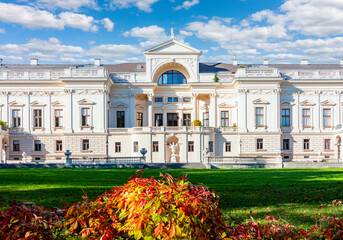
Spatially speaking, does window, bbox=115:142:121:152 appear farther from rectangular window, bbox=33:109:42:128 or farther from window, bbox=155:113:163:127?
rectangular window, bbox=33:109:42:128

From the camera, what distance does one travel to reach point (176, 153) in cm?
4881

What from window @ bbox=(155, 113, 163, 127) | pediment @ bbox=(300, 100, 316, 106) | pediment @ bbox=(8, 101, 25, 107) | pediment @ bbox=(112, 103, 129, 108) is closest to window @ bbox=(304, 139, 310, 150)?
pediment @ bbox=(300, 100, 316, 106)

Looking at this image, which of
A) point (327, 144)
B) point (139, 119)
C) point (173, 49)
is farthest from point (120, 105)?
point (327, 144)

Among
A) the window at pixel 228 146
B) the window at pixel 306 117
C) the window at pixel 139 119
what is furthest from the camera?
the window at pixel 139 119

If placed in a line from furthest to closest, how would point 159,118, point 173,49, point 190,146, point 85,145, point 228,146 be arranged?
point 159,118
point 173,49
point 228,146
point 85,145
point 190,146

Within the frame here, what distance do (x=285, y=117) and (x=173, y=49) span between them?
691 inches

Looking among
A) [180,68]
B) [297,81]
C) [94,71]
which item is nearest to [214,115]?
[180,68]

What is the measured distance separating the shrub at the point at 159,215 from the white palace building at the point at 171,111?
41.8 m

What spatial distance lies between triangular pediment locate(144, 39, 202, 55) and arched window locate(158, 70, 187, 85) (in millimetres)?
3531

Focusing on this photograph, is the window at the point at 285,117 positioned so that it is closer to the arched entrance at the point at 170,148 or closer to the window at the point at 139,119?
the arched entrance at the point at 170,148

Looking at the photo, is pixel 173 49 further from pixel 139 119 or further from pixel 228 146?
pixel 228 146

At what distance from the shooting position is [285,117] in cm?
5156

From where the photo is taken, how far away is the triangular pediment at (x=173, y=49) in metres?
51.6

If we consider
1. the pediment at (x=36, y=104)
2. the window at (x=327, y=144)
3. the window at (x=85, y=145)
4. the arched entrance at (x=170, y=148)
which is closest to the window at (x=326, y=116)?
the window at (x=327, y=144)
